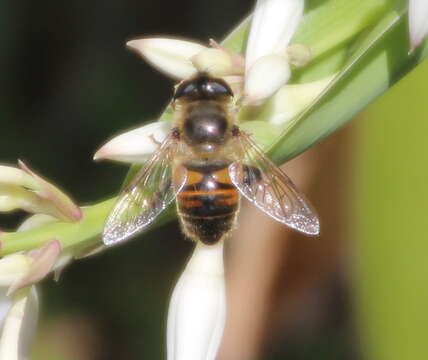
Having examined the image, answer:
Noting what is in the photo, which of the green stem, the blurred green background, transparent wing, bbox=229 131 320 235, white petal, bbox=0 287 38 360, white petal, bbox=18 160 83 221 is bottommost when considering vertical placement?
white petal, bbox=0 287 38 360

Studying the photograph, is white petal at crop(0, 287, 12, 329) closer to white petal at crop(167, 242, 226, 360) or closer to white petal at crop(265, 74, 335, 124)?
white petal at crop(167, 242, 226, 360)

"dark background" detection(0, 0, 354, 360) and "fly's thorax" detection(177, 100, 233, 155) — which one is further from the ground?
"dark background" detection(0, 0, 354, 360)

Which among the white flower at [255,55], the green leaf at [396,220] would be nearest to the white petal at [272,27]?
the white flower at [255,55]

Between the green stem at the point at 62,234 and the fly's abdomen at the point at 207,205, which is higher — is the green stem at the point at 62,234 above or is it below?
below

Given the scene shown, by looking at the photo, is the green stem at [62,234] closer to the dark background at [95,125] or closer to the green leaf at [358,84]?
the green leaf at [358,84]

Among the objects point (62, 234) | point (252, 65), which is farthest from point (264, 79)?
point (62, 234)

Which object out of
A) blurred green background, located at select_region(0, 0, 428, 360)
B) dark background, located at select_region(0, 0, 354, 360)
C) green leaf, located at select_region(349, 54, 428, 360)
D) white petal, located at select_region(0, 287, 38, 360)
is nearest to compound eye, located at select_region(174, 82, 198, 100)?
white petal, located at select_region(0, 287, 38, 360)

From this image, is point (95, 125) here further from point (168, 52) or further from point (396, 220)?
point (168, 52)

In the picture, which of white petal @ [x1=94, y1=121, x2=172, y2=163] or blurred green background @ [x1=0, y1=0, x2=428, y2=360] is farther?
blurred green background @ [x1=0, y1=0, x2=428, y2=360]
